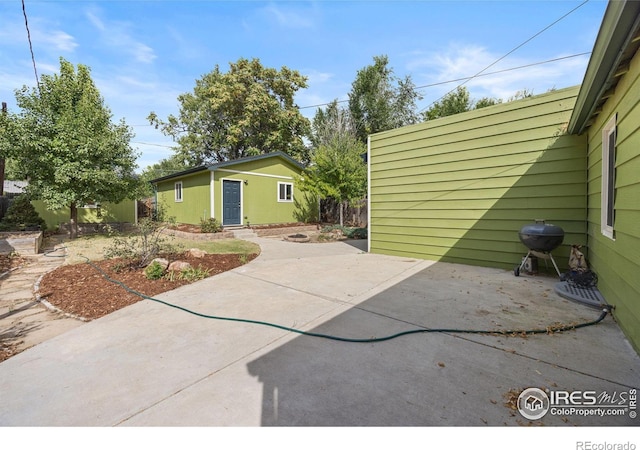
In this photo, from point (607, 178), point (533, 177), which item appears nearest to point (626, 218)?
point (607, 178)

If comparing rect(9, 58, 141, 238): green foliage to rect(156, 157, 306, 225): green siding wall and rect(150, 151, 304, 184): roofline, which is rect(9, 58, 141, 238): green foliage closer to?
rect(150, 151, 304, 184): roofline

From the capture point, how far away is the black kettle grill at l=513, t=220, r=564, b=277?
4090 mm

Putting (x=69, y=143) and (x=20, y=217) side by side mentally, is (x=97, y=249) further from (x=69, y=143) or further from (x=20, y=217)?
(x=20, y=217)

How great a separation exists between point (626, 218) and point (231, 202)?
37.3 feet

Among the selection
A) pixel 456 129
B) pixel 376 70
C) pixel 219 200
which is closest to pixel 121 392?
pixel 456 129

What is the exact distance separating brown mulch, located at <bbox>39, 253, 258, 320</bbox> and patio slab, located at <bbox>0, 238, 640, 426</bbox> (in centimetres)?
44

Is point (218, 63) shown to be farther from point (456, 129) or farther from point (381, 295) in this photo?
point (381, 295)

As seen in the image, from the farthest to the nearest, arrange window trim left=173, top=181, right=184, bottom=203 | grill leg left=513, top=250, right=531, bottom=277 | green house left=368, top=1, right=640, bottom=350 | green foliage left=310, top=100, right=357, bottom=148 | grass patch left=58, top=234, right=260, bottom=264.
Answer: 1. green foliage left=310, top=100, right=357, bottom=148
2. window trim left=173, top=181, right=184, bottom=203
3. grass patch left=58, top=234, right=260, bottom=264
4. grill leg left=513, top=250, right=531, bottom=277
5. green house left=368, top=1, right=640, bottom=350

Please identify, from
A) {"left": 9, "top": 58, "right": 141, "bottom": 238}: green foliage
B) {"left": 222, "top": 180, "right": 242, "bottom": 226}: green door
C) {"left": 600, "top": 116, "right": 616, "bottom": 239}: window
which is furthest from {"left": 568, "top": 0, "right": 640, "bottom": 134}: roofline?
{"left": 9, "top": 58, "right": 141, "bottom": 238}: green foliage

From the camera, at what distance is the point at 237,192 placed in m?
12.0

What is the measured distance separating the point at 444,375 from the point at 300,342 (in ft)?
3.70

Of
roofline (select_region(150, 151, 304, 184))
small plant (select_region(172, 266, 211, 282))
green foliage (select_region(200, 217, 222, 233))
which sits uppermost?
A: roofline (select_region(150, 151, 304, 184))

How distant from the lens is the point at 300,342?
2.41 m

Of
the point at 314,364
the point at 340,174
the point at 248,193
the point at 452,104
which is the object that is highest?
the point at 452,104
